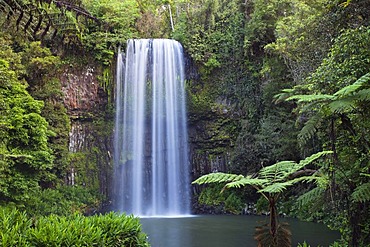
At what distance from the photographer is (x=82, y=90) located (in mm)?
17484

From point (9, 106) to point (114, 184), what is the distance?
6683mm

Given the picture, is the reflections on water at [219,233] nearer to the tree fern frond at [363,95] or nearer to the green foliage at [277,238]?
the green foliage at [277,238]

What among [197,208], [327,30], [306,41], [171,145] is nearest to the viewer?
[327,30]

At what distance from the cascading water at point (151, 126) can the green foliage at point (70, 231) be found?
11.7 meters

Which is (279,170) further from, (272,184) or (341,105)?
(341,105)

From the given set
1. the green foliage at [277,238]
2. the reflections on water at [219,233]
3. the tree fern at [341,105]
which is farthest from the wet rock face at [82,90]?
the tree fern at [341,105]

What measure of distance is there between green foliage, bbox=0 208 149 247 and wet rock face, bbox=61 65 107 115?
40.2 ft

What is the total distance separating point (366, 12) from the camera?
7.08 meters

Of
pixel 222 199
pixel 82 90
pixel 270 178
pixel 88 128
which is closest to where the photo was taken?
pixel 270 178

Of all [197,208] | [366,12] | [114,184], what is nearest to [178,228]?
[197,208]

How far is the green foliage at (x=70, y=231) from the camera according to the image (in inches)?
179

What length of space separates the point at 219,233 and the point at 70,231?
6275 millimetres

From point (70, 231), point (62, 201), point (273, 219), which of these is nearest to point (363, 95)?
point (273, 219)

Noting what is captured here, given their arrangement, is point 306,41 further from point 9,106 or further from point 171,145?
point 9,106
